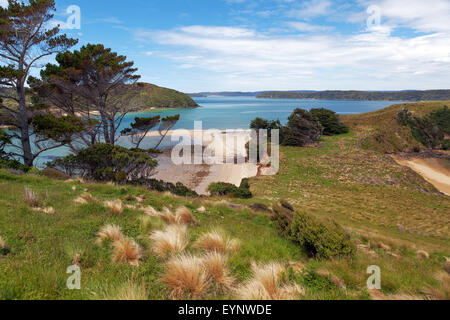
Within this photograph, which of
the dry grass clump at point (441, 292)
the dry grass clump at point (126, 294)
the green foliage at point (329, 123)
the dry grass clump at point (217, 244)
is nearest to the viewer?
the dry grass clump at point (126, 294)

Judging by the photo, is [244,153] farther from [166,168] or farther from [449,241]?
[449,241]

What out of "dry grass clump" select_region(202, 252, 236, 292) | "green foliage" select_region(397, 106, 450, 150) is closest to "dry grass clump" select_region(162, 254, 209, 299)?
"dry grass clump" select_region(202, 252, 236, 292)

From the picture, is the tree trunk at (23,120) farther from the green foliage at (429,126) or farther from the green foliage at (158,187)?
the green foliage at (429,126)

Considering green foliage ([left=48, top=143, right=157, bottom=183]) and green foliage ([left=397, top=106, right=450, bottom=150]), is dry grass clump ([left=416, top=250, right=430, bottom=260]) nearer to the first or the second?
green foliage ([left=48, top=143, right=157, bottom=183])

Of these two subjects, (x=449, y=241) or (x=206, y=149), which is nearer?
(x=449, y=241)

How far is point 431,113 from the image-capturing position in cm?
5719

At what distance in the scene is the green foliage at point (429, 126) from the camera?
48.3m

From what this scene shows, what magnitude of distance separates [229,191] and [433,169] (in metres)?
38.5

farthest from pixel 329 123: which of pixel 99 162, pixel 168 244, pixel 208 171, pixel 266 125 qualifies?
pixel 168 244

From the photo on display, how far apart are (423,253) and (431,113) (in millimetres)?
67973

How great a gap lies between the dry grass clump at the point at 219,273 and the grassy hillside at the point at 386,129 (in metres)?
47.8

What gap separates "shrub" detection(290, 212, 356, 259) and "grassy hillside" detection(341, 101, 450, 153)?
44.8 meters

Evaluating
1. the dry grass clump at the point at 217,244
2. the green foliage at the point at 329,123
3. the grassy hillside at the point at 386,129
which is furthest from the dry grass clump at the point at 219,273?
the green foliage at the point at 329,123
